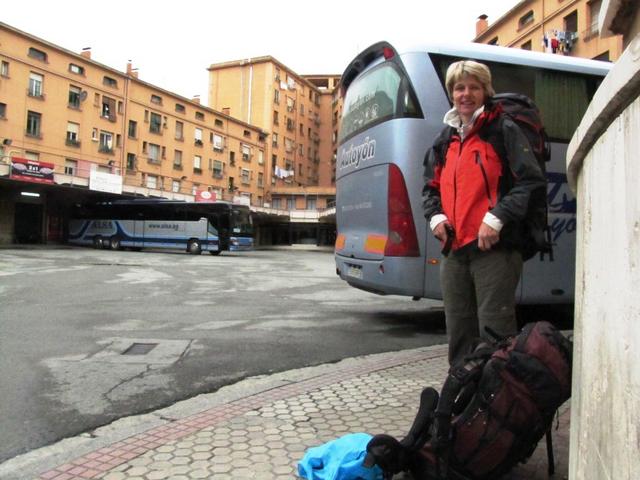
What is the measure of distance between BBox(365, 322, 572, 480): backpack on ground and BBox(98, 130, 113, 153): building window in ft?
140

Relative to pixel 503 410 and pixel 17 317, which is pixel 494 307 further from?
pixel 17 317

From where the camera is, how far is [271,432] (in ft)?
10.0

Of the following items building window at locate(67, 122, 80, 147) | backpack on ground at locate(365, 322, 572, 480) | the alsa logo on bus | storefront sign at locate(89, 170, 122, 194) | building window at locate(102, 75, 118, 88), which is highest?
building window at locate(102, 75, 118, 88)

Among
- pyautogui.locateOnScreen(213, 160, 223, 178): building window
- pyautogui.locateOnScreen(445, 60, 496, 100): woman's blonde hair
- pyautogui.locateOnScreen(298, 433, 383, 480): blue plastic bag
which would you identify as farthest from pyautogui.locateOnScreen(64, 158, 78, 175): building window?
pyautogui.locateOnScreen(298, 433, 383, 480): blue plastic bag

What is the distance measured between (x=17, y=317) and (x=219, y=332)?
288cm

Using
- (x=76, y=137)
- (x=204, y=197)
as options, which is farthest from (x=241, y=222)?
(x=76, y=137)

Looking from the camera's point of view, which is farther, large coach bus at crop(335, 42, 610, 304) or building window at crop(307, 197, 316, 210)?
building window at crop(307, 197, 316, 210)

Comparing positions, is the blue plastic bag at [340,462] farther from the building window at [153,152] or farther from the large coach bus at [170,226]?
the building window at [153,152]

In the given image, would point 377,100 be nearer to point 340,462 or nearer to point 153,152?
point 340,462

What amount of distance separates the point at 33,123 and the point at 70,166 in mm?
3762

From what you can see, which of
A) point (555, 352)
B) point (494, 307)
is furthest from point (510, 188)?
point (555, 352)

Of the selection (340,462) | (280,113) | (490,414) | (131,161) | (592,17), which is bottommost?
(340,462)

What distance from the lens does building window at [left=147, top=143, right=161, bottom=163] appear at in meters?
45.7

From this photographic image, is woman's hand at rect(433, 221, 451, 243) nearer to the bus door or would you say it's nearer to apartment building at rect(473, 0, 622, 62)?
the bus door
